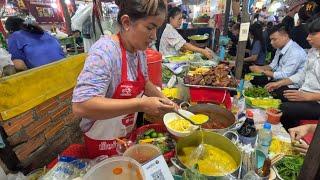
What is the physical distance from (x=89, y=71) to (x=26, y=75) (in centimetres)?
156

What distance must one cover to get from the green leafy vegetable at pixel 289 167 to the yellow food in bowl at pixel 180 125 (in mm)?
768

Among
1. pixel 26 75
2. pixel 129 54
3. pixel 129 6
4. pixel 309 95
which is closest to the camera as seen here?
pixel 129 6

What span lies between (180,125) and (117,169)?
0.64 meters

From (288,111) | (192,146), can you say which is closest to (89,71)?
(192,146)

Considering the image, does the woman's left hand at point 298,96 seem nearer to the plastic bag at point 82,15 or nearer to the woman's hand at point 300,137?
the woman's hand at point 300,137

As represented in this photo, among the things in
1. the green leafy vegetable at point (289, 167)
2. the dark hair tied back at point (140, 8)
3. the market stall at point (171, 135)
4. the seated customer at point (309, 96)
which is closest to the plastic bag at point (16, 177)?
the market stall at point (171, 135)

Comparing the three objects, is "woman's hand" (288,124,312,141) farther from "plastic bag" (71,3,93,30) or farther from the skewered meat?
"plastic bag" (71,3,93,30)

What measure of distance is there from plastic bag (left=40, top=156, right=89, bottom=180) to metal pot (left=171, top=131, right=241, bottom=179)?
28.2 inches

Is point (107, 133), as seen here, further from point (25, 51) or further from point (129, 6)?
point (25, 51)

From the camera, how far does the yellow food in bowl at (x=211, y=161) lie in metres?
1.39

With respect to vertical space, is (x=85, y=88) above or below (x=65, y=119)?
above

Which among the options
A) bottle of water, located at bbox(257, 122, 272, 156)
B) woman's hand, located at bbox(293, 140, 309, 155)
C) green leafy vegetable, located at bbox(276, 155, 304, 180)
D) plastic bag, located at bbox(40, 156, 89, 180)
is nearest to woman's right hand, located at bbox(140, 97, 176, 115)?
plastic bag, located at bbox(40, 156, 89, 180)

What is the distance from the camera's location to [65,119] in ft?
10.1

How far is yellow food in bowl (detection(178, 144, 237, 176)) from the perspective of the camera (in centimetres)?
139
